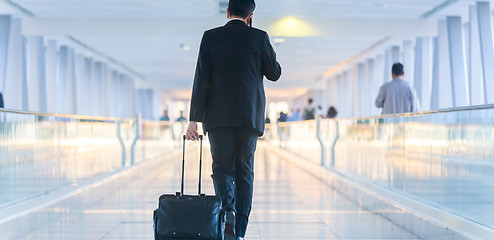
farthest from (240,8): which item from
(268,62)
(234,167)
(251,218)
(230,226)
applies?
(251,218)

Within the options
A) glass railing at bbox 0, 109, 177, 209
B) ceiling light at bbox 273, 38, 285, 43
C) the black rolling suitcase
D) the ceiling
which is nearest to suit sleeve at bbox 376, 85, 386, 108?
glass railing at bbox 0, 109, 177, 209

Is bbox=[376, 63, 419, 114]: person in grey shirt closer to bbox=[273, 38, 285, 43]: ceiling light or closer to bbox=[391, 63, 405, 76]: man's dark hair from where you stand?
bbox=[391, 63, 405, 76]: man's dark hair

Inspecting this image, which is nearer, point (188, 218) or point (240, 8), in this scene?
point (188, 218)

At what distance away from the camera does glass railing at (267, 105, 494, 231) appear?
3936 millimetres

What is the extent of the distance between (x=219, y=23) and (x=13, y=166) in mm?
13948

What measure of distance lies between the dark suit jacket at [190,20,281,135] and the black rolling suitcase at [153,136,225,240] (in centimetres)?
51

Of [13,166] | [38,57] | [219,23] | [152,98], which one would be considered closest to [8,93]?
[38,57]

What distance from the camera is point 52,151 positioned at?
21.5ft

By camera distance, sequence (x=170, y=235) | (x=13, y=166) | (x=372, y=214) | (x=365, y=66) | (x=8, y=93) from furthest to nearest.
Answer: (x=365, y=66)
(x=8, y=93)
(x=372, y=214)
(x=13, y=166)
(x=170, y=235)

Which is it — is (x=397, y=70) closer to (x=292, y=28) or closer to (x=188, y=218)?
(x=188, y=218)

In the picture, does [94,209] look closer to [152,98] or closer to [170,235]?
[170,235]

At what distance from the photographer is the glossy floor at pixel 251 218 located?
4828 mm

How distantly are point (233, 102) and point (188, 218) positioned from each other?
0.74 m

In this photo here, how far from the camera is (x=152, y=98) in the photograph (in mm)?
49562
